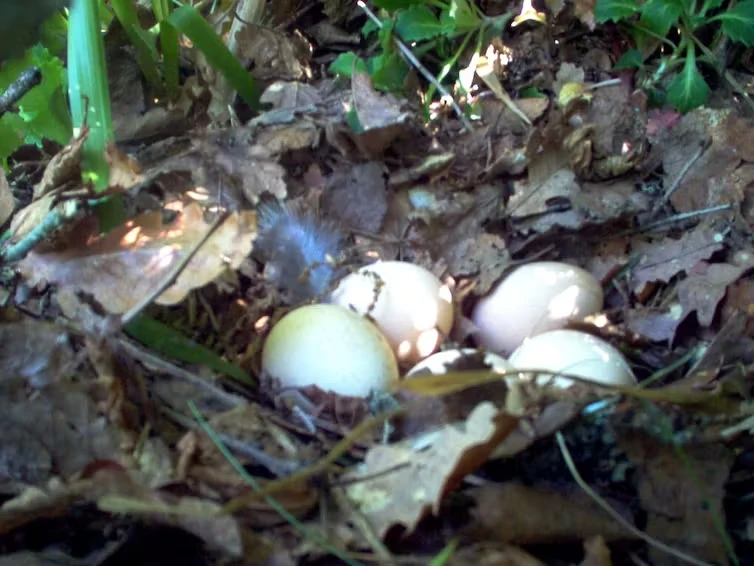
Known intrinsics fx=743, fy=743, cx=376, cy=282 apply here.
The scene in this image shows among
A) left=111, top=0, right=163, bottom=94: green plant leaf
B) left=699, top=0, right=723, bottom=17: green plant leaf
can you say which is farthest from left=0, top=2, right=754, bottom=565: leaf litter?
left=699, top=0, right=723, bottom=17: green plant leaf

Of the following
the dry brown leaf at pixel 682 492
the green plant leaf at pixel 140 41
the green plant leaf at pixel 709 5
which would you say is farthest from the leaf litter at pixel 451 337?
the green plant leaf at pixel 709 5

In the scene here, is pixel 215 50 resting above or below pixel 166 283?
above

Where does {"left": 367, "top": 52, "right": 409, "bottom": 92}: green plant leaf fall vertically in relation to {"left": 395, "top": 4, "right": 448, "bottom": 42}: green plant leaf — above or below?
below

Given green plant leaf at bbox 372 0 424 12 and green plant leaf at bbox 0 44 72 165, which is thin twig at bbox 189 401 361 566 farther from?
green plant leaf at bbox 372 0 424 12

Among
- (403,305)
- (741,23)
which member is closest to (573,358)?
(403,305)

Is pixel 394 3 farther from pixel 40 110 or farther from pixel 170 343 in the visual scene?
pixel 170 343

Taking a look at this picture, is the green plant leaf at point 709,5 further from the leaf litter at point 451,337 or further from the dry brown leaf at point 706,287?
the dry brown leaf at point 706,287
